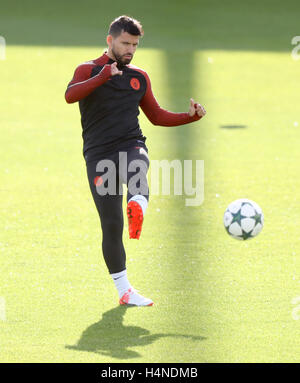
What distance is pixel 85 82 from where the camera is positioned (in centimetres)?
582

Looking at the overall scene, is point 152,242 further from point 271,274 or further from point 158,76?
point 158,76

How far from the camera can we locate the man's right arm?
5738 mm

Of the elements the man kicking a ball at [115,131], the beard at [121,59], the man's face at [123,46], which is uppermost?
the man's face at [123,46]

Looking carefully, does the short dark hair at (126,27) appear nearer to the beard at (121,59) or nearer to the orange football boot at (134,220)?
the beard at (121,59)

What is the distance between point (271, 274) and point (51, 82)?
894cm

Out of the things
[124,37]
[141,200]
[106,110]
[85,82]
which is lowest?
[141,200]

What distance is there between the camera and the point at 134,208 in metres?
5.60

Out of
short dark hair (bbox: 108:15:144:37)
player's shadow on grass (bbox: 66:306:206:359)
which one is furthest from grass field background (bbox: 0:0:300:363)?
short dark hair (bbox: 108:15:144:37)

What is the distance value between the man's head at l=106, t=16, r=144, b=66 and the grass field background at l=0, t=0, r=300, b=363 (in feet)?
5.69

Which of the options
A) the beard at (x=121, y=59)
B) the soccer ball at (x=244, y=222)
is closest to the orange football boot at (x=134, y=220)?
the beard at (x=121, y=59)

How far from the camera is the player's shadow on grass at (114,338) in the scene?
5363 mm

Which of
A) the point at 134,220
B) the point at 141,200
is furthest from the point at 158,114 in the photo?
the point at 134,220

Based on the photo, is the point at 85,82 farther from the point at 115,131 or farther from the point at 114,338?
the point at 114,338

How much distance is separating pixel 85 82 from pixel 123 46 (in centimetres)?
38
